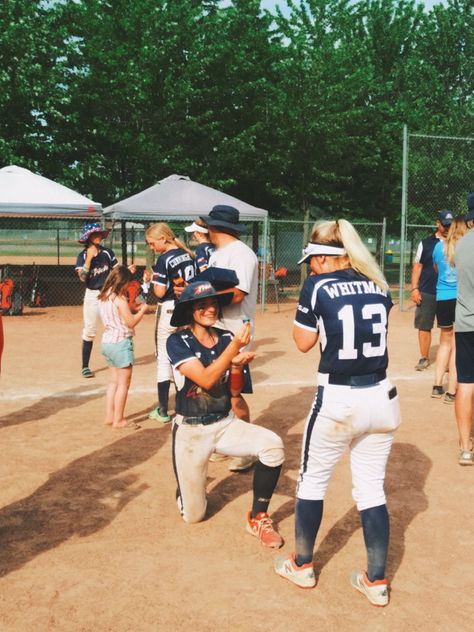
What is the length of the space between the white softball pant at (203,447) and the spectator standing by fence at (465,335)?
2070 mm

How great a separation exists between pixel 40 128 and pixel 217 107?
570cm

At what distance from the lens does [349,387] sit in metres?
3.44

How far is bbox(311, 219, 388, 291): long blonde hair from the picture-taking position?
3479 millimetres

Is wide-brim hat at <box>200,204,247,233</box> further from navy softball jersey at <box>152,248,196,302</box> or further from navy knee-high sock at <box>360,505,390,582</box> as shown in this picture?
navy knee-high sock at <box>360,505,390,582</box>

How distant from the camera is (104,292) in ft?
21.8

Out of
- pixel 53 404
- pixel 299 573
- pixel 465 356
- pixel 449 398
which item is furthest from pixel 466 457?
pixel 53 404

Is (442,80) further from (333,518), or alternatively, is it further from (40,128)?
(333,518)

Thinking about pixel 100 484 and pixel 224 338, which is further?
pixel 100 484

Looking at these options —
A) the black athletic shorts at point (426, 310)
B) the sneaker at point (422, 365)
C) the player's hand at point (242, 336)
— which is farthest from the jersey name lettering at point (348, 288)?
the sneaker at point (422, 365)

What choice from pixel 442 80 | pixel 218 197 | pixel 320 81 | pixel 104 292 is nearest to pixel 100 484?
pixel 104 292

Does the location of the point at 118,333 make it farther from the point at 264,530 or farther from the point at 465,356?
the point at 465,356

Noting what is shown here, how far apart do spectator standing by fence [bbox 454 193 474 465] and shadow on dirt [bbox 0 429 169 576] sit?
8.81 feet

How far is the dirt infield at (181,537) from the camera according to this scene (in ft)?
11.3

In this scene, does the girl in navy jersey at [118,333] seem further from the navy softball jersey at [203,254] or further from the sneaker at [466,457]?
the sneaker at [466,457]
